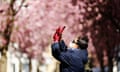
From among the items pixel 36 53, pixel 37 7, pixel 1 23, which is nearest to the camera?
pixel 1 23

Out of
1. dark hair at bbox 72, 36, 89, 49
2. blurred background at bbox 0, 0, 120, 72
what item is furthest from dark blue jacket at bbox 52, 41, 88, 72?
blurred background at bbox 0, 0, 120, 72

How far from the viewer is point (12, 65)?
4116 centimetres

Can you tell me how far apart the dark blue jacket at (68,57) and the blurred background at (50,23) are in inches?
402

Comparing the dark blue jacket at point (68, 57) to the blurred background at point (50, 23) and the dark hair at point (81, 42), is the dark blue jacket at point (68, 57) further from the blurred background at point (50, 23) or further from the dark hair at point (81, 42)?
the blurred background at point (50, 23)

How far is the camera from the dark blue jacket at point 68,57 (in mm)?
11750

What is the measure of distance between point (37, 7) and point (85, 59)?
1920 cm

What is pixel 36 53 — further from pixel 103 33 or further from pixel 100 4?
pixel 100 4

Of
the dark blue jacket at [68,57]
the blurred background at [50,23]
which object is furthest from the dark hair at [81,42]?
the blurred background at [50,23]

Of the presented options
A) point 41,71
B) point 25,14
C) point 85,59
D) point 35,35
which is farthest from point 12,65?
point 85,59

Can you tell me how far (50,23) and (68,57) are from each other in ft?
66.7

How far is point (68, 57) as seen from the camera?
1192cm

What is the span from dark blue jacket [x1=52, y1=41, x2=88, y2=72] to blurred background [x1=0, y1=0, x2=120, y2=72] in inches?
402

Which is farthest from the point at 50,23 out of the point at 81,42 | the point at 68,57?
the point at 68,57

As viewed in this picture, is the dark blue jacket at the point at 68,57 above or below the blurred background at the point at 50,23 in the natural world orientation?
above
